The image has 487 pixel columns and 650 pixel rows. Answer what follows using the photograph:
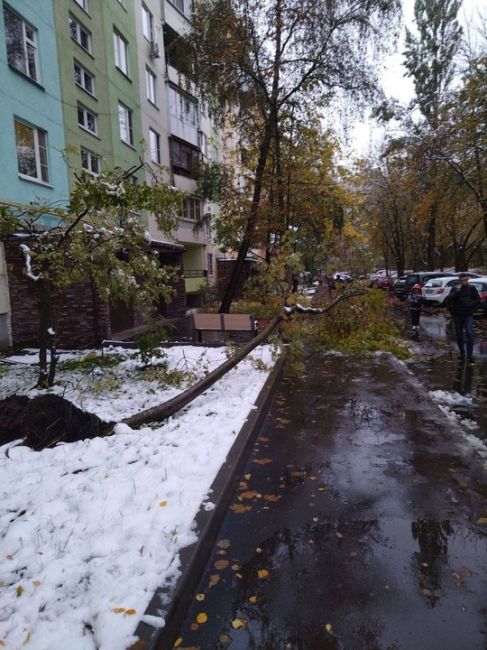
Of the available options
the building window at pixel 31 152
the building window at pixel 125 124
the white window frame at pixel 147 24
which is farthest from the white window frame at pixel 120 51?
the building window at pixel 31 152

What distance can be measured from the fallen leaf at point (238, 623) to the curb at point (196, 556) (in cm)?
29

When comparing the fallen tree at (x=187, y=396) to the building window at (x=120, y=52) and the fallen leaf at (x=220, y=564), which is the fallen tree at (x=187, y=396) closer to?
the fallen leaf at (x=220, y=564)

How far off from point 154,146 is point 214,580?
2232 centimetres

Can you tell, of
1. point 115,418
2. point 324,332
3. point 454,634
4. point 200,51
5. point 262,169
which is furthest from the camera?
point 262,169

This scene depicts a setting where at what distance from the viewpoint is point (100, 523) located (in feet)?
9.79

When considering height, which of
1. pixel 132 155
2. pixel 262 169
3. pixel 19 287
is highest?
pixel 132 155

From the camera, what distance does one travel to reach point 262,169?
15.7m

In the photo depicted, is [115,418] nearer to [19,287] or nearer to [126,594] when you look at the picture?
[126,594]

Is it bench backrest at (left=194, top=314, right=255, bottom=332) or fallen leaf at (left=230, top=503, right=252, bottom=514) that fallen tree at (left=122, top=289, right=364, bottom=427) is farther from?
fallen leaf at (left=230, top=503, right=252, bottom=514)

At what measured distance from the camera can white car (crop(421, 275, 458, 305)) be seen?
2047 centimetres

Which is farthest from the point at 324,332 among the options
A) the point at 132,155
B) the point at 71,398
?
the point at 132,155

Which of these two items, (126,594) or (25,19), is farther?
(25,19)

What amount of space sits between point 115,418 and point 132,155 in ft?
56.7

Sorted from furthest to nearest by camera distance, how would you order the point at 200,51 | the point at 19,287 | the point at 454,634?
1. the point at 200,51
2. the point at 19,287
3. the point at 454,634
